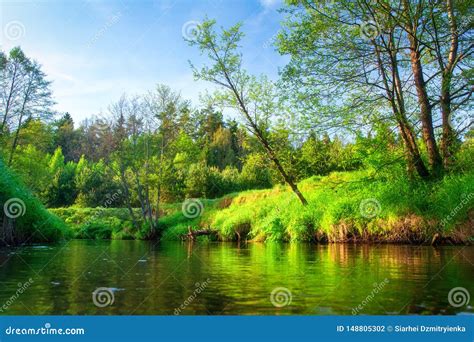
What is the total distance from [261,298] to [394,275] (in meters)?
3.18

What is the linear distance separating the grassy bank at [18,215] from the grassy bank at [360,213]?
10792mm

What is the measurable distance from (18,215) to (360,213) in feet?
43.9

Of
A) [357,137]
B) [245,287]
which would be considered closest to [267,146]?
[357,137]

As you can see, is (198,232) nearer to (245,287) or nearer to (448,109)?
(448,109)

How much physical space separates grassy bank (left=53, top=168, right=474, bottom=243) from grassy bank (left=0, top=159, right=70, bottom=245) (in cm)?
1079

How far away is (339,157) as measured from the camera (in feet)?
60.7

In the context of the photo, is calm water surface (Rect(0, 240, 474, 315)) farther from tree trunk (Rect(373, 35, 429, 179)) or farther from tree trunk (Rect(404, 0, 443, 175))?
tree trunk (Rect(404, 0, 443, 175))

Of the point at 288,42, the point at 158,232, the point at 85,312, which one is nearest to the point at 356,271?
the point at 85,312

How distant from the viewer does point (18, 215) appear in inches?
667

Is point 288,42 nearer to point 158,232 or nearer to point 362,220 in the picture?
point 362,220

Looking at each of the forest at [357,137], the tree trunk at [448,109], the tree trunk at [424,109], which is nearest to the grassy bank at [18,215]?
the forest at [357,137]

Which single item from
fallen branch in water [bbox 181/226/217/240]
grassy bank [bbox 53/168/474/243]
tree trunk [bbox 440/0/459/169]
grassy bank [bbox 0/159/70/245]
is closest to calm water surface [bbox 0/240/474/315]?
grassy bank [bbox 53/168/474/243]

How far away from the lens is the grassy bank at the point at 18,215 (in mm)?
16328

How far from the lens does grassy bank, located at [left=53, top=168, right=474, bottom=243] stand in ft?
48.2
